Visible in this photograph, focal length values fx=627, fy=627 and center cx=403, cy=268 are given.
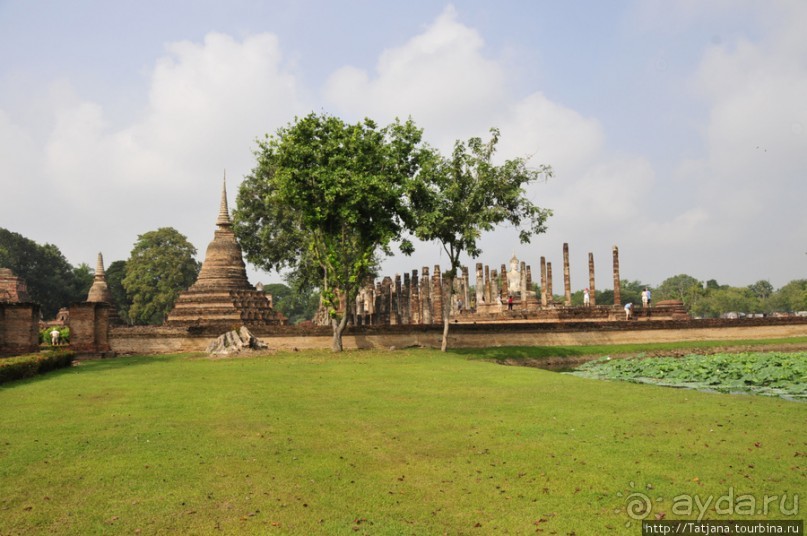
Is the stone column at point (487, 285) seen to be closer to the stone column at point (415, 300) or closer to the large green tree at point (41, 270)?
the stone column at point (415, 300)

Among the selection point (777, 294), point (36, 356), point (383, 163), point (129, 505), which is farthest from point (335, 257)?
point (777, 294)

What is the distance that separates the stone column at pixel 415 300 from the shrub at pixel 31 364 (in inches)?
1107

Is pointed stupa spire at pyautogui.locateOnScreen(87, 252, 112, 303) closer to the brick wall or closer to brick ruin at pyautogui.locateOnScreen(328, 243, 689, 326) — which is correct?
brick ruin at pyautogui.locateOnScreen(328, 243, 689, 326)

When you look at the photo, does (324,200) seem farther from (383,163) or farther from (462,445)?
(462,445)

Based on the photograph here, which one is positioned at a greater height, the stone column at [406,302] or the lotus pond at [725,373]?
the stone column at [406,302]

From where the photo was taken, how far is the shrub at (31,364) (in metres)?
15.5

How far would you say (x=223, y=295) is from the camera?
1298 inches

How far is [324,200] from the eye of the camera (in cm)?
2433

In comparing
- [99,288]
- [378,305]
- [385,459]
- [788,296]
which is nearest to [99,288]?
[99,288]

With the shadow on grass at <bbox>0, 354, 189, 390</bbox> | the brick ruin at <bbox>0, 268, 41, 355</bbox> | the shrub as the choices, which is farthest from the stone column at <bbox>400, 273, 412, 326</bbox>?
the shrub

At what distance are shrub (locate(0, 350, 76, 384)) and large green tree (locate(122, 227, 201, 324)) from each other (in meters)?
39.4

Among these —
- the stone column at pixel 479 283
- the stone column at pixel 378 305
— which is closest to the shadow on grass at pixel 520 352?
the stone column at pixel 378 305

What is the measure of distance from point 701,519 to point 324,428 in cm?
552

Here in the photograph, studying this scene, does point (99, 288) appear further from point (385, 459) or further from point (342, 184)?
point (385, 459)
